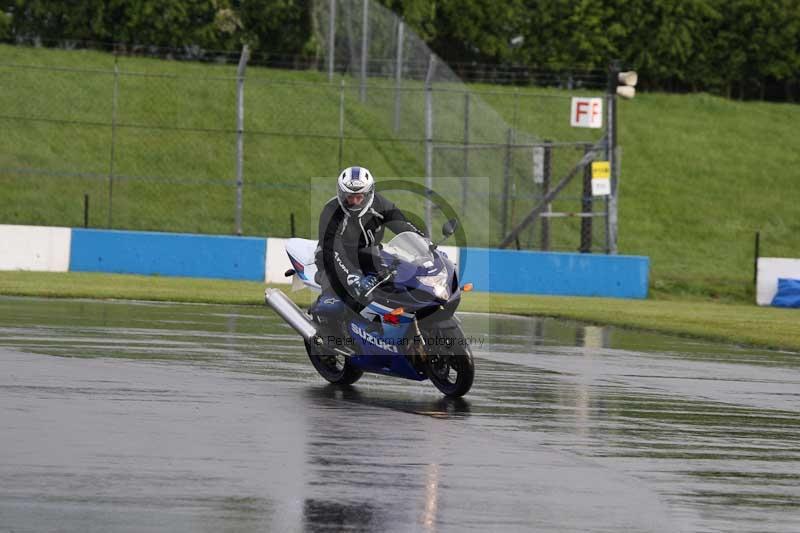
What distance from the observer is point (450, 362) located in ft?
40.4

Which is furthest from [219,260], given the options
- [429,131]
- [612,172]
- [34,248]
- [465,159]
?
[612,172]

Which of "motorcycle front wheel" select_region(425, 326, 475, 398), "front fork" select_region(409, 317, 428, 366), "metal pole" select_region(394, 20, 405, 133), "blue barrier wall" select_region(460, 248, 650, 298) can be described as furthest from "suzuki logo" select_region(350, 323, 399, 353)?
"metal pole" select_region(394, 20, 405, 133)

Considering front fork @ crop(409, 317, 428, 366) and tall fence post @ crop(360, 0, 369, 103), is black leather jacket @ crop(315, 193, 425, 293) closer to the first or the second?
front fork @ crop(409, 317, 428, 366)

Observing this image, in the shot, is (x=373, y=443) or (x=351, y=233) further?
(x=351, y=233)

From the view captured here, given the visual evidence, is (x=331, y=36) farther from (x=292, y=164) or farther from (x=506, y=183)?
(x=506, y=183)

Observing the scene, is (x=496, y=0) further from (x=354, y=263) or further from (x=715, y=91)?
(x=354, y=263)

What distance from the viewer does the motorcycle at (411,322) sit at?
39.0 ft

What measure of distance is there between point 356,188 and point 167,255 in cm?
1818

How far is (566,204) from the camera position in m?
43.2

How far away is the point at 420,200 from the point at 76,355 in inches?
863

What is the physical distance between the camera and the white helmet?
12164 millimetres

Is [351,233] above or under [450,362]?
above

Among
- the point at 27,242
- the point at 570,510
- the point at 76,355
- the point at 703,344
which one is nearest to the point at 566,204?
the point at 27,242

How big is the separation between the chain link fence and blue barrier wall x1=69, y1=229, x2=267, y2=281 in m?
1.67
